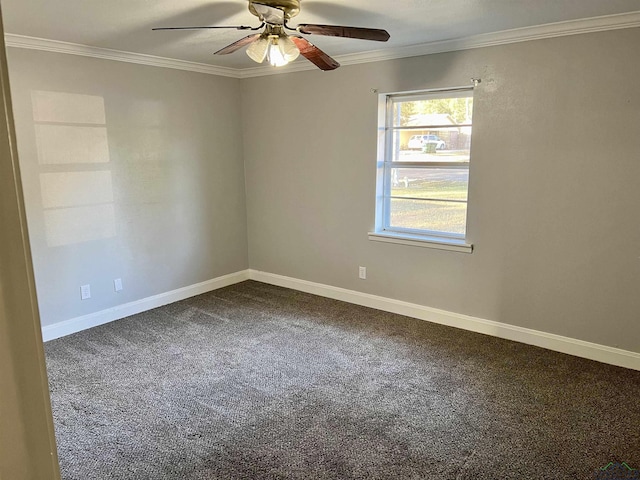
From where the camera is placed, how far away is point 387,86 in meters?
4.04

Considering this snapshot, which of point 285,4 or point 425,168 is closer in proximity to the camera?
point 285,4

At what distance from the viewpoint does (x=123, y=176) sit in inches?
162

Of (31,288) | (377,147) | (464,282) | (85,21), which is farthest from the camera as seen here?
(377,147)

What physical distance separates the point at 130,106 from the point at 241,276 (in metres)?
Result: 2.23

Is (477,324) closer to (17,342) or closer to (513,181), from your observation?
(513,181)

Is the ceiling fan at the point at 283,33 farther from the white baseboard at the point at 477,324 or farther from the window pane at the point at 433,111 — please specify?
the white baseboard at the point at 477,324

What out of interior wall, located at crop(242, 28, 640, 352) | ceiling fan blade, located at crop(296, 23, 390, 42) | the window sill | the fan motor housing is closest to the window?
the window sill

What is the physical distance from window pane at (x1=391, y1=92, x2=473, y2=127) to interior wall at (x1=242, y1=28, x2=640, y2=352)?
7.0 inches

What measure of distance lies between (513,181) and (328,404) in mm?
2193

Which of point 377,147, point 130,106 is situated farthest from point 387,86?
point 130,106

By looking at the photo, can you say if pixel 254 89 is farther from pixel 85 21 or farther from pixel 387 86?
pixel 85 21

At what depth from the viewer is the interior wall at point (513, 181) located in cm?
314

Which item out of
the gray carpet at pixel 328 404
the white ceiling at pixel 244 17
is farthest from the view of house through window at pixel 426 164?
the gray carpet at pixel 328 404

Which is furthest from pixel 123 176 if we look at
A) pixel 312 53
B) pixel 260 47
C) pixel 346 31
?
pixel 346 31
